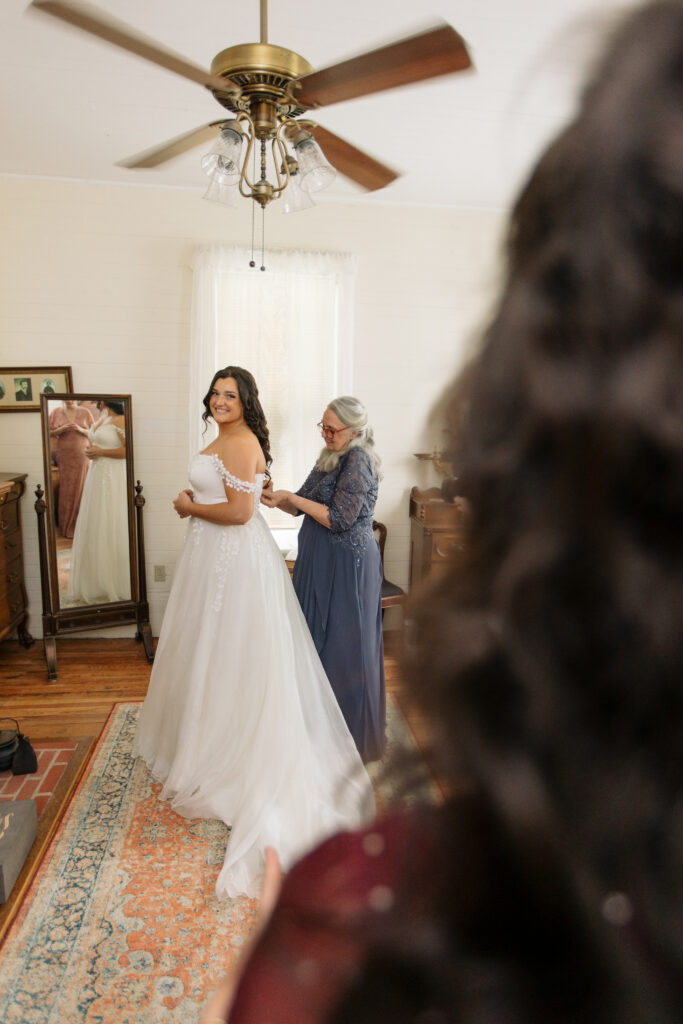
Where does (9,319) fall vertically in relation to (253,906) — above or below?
above

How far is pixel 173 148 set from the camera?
1.86 metres

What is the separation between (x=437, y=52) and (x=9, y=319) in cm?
350

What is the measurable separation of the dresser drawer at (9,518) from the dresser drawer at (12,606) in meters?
0.36

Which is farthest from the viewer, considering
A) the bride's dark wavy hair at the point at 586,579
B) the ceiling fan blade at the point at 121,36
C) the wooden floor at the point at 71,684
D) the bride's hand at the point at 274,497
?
the wooden floor at the point at 71,684

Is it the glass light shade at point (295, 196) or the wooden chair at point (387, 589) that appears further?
the wooden chair at point (387, 589)

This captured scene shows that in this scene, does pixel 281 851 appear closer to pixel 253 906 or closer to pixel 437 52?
pixel 253 906

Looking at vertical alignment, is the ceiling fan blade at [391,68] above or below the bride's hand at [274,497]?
above

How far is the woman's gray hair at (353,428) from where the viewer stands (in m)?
2.65

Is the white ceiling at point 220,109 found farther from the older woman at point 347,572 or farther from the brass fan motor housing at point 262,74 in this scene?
the older woman at point 347,572

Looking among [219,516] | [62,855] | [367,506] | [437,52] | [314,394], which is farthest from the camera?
[314,394]

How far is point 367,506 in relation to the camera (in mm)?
2688

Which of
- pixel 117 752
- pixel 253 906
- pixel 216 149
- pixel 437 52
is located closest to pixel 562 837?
pixel 437 52

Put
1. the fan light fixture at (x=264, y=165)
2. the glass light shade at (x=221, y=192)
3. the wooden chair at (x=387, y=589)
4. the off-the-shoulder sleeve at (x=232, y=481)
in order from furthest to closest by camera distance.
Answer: the wooden chair at (x=387, y=589)
the off-the-shoulder sleeve at (x=232, y=481)
the glass light shade at (x=221, y=192)
the fan light fixture at (x=264, y=165)

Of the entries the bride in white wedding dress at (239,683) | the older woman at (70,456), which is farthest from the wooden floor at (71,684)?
the older woman at (70,456)
